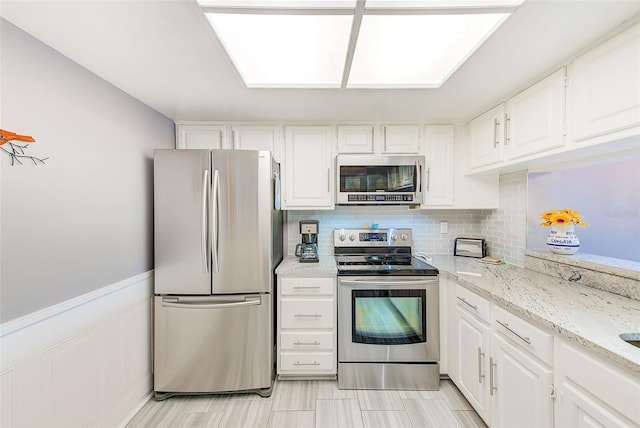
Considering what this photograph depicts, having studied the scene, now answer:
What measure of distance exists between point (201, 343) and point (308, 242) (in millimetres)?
1200

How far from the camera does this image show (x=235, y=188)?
1.81m

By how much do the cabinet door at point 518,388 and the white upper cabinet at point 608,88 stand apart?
115cm

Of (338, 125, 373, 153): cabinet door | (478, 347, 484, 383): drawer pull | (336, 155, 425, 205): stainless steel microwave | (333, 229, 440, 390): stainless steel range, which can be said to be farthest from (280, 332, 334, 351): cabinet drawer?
(338, 125, 373, 153): cabinet door

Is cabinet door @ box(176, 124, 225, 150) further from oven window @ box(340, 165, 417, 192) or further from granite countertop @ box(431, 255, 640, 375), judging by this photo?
granite countertop @ box(431, 255, 640, 375)

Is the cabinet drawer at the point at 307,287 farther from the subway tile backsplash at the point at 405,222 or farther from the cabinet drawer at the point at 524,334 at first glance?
the cabinet drawer at the point at 524,334

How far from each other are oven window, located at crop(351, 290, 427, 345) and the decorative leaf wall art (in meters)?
2.02

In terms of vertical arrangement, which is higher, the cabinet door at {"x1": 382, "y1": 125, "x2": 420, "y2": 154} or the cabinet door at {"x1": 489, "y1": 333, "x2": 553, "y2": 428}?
the cabinet door at {"x1": 382, "y1": 125, "x2": 420, "y2": 154}

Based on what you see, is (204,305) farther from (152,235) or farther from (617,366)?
(617,366)

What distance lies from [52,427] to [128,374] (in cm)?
47

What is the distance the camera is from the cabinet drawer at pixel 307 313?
1987mm

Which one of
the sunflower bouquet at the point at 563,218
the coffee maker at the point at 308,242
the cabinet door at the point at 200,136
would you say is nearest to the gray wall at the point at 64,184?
the cabinet door at the point at 200,136

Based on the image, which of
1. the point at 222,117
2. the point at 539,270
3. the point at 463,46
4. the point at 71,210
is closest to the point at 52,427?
the point at 71,210

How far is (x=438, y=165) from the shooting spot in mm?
2355

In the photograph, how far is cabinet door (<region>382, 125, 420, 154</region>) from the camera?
7.64 ft
